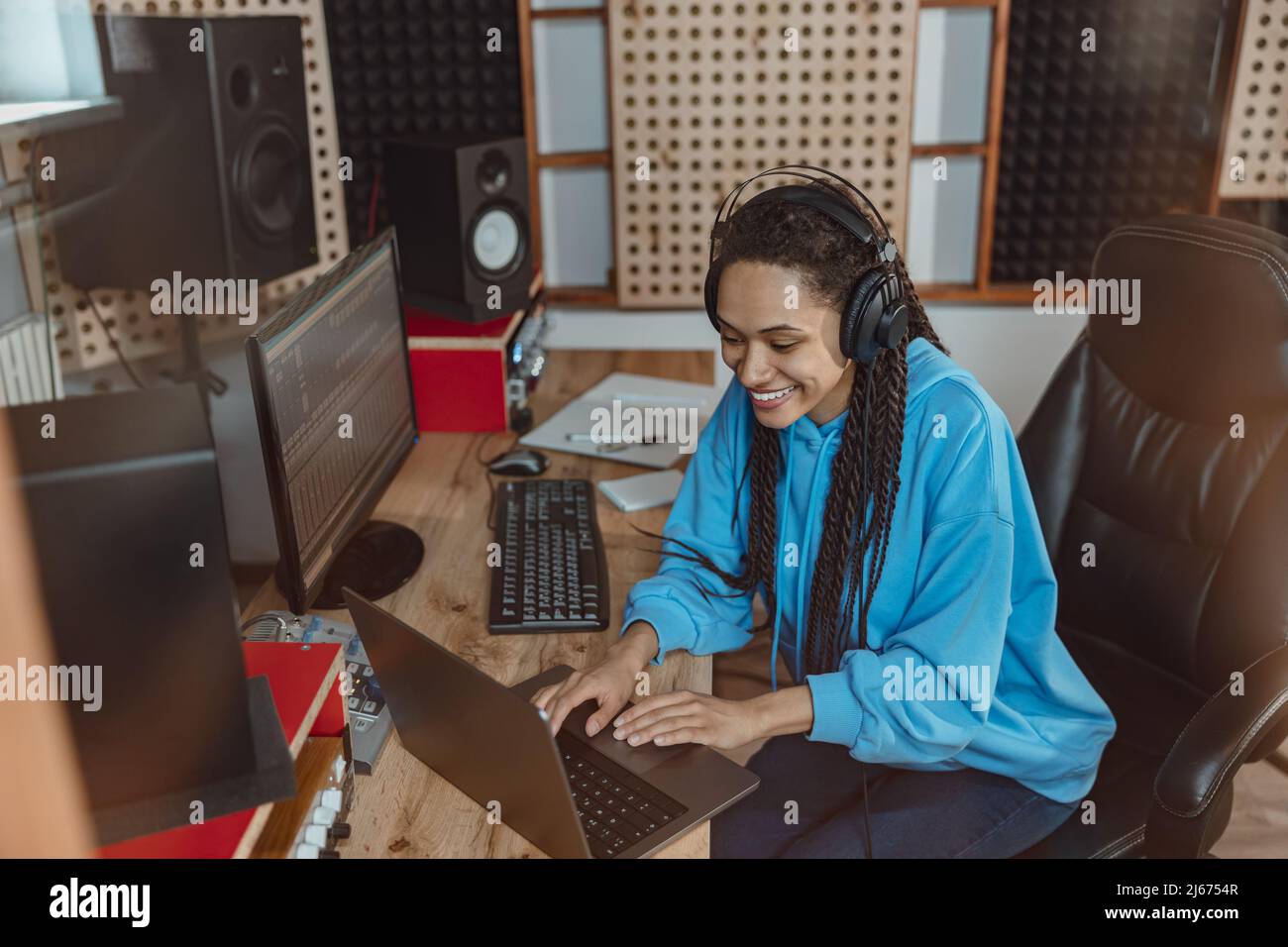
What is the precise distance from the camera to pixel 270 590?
146cm

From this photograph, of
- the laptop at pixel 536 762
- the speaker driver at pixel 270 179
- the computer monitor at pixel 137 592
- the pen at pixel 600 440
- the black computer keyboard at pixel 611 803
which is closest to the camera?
the computer monitor at pixel 137 592

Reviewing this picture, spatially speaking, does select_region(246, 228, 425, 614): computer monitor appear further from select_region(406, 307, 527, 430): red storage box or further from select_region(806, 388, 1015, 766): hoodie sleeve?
select_region(806, 388, 1015, 766): hoodie sleeve

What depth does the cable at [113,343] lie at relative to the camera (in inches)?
94.4

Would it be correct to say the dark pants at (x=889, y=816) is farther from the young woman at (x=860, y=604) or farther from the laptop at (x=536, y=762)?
the laptop at (x=536, y=762)

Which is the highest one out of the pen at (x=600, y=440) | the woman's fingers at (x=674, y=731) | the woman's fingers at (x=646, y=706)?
the pen at (x=600, y=440)

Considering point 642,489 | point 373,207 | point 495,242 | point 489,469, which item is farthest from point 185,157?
point 642,489

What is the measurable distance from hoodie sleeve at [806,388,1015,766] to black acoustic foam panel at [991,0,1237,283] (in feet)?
5.17

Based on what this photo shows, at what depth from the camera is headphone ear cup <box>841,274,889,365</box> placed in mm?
1264

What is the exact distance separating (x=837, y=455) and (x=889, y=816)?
0.45 m

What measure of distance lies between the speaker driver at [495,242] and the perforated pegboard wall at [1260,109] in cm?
167

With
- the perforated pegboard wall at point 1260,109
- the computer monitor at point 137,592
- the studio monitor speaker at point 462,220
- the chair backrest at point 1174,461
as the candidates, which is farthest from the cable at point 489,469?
the perforated pegboard wall at point 1260,109

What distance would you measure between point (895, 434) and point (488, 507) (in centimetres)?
72
